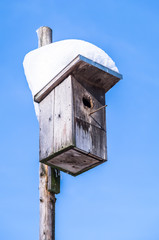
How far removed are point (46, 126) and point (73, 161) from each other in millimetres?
472

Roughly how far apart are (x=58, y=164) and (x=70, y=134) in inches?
16.9

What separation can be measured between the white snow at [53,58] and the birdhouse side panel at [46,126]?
0.57 feet

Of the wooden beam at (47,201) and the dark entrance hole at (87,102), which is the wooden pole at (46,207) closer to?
the wooden beam at (47,201)

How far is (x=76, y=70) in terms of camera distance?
453 centimetres

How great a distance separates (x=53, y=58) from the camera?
4594mm

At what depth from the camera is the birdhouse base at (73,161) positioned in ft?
14.0

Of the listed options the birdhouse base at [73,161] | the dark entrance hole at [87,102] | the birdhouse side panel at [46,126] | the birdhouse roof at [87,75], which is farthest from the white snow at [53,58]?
the birdhouse base at [73,161]

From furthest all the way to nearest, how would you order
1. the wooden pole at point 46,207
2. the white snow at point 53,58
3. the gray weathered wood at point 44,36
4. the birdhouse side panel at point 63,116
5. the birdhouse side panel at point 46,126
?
the gray weathered wood at point 44,36, the white snow at point 53,58, the birdhouse side panel at point 46,126, the birdhouse side panel at point 63,116, the wooden pole at point 46,207

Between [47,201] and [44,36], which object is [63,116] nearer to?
[47,201]

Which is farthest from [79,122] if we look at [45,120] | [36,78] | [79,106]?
[36,78]

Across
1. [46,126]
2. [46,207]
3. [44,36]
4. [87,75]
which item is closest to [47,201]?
[46,207]

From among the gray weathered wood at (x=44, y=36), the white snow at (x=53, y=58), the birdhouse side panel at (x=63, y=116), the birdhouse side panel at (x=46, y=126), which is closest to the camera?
the birdhouse side panel at (x=63, y=116)

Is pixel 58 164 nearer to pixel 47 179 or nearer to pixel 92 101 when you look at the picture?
pixel 47 179

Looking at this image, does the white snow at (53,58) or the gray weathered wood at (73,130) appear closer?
the gray weathered wood at (73,130)
